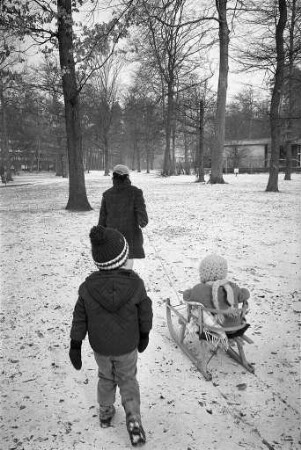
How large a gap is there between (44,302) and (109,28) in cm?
737

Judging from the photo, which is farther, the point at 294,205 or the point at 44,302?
the point at 294,205

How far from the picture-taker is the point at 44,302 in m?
5.06

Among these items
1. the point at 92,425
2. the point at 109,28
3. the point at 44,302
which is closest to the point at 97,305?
the point at 92,425

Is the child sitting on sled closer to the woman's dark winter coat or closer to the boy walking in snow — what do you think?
the boy walking in snow

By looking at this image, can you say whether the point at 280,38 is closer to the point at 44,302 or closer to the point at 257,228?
the point at 257,228

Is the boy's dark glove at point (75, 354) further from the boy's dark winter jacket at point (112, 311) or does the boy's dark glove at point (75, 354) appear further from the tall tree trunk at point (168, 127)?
the tall tree trunk at point (168, 127)

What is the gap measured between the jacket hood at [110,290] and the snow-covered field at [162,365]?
105 centimetres

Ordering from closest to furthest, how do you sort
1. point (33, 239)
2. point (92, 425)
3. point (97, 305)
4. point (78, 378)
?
point (97, 305) < point (92, 425) < point (78, 378) < point (33, 239)

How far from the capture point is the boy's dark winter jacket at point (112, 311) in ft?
8.48

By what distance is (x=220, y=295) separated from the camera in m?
3.30

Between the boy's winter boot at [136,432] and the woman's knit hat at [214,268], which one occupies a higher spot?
the woman's knit hat at [214,268]

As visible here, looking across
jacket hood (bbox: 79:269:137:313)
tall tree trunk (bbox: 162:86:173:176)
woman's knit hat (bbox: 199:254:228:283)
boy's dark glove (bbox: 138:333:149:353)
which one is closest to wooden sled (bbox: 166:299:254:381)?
woman's knit hat (bbox: 199:254:228:283)

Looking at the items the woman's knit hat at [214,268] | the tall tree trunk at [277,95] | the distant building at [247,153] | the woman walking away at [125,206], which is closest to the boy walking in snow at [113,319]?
the woman's knit hat at [214,268]

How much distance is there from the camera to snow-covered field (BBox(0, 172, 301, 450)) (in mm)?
2711
